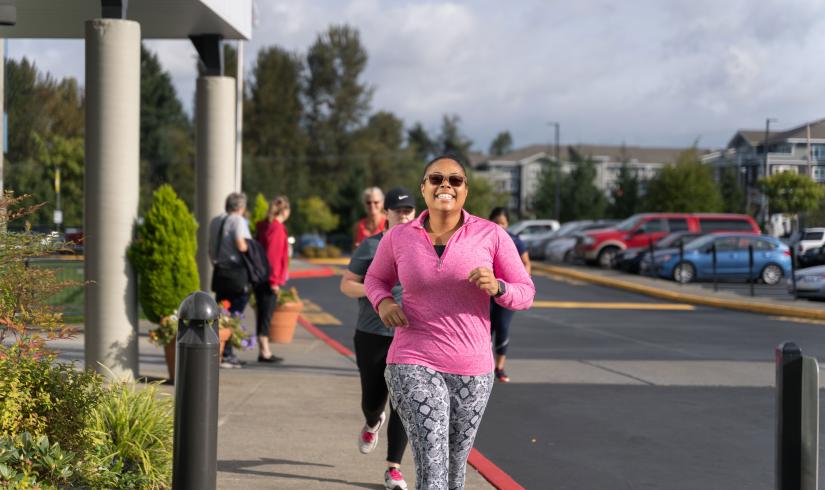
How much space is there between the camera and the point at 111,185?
30.2 feet

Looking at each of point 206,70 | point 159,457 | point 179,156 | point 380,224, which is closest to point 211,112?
point 206,70

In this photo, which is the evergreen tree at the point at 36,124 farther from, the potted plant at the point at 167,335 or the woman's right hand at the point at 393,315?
the woman's right hand at the point at 393,315

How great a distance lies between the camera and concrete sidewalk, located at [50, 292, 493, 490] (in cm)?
650

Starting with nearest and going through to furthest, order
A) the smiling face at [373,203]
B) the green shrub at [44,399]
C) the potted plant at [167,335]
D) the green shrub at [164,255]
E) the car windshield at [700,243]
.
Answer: the green shrub at [44,399] → the smiling face at [373,203] → the green shrub at [164,255] → the potted plant at [167,335] → the car windshield at [700,243]

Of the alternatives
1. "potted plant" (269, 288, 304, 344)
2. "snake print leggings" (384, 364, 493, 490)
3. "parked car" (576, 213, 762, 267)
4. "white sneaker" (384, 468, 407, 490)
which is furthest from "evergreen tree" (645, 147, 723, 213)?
"snake print leggings" (384, 364, 493, 490)

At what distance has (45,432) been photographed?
17.7ft

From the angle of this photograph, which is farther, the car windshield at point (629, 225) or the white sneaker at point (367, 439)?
the car windshield at point (629, 225)

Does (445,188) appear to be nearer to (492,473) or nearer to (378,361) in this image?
(378,361)

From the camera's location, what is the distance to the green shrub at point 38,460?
4938mm

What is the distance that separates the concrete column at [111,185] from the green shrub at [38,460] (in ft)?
13.5

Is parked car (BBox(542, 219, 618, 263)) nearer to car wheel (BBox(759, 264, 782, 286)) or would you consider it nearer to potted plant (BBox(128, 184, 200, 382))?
car wheel (BBox(759, 264, 782, 286))

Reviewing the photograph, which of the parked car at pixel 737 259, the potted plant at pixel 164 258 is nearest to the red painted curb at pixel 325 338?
the potted plant at pixel 164 258

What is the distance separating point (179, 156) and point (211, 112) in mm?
62867

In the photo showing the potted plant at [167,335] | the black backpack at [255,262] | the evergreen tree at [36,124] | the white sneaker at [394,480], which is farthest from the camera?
the evergreen tree at [36,124]
